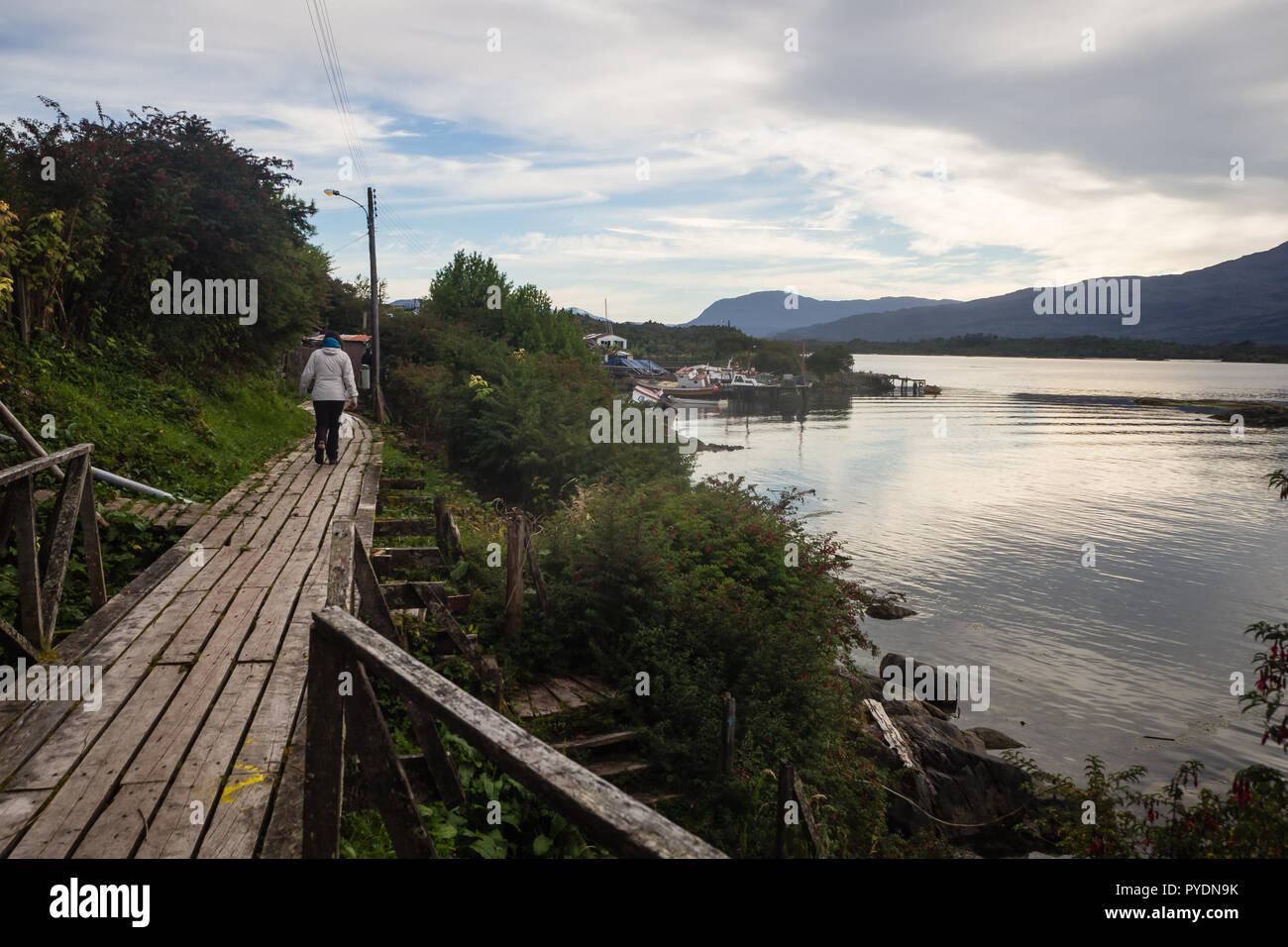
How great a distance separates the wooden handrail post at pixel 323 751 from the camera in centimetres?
284

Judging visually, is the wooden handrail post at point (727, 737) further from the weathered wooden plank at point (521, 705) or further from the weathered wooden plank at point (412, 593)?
the weathered wooden plank at point (412, 593)

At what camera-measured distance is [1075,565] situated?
95.5 feet

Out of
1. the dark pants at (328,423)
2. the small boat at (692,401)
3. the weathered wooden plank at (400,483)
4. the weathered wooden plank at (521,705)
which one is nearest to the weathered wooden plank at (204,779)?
the weathered wooden plank at (521,705)

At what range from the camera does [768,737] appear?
962 cm

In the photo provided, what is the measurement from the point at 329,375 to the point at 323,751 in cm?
1033

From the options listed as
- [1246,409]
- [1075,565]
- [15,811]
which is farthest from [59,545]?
[1246,409]

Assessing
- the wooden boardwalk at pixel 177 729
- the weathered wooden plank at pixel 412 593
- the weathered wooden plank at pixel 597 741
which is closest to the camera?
the wooden boardwalk at pixel 177 729

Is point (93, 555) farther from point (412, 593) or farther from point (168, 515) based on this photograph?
point (168, 515)

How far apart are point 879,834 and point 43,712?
29.8ft

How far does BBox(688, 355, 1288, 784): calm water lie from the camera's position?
17.4 m

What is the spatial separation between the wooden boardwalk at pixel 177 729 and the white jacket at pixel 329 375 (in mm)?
5302
